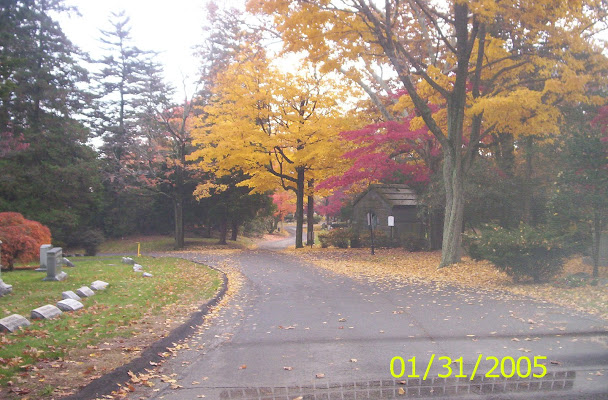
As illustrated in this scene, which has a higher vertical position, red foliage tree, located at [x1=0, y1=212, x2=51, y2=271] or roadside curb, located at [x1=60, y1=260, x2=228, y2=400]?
red foliage tree, located at [x1=0, y1=212, x2=51, y2=271]

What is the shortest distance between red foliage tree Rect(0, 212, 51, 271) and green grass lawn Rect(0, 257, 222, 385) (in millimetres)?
1173

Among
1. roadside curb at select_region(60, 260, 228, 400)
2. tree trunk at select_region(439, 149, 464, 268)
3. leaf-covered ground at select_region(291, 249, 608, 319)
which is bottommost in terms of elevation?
roadside curb at select_region(60, 260, 228, 400)

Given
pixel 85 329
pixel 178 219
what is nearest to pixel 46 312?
pixel 85 329

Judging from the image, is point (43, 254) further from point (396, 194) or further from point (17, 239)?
point (396, 194)

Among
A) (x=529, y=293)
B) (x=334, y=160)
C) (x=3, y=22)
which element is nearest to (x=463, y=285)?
(x=529, y=293)

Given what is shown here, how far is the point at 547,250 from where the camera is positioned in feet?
36.6

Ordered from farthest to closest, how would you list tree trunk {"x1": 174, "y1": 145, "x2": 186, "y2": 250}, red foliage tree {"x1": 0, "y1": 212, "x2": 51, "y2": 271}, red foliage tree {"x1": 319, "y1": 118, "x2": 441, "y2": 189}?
tree trunk {"x1": 174, "y1": 145, "x2": 186, "y2": 250}
red foliage tree {"x1": 319, "y1": 118, "x2": 441, "y2": 189}
red foliage tree {"x1": 0, "y1": 212, "x2": 51, "y2": 271}

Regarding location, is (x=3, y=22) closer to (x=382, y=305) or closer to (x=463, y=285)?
(x=382, y=305)

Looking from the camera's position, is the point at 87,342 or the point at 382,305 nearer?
the point at 87,342

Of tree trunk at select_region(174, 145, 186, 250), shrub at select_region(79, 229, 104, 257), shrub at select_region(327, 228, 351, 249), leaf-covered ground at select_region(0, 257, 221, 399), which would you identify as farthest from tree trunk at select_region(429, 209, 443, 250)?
shrub at select_region(79, 229, 104, 257)

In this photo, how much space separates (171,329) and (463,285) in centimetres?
759

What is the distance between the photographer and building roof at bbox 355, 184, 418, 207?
25328mm

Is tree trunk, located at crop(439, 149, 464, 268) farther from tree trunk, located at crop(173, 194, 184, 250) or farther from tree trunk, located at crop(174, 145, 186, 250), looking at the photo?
tree trunk, located at crop(173, 194, 184, 250)

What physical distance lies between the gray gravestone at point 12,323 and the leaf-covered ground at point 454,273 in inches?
350
